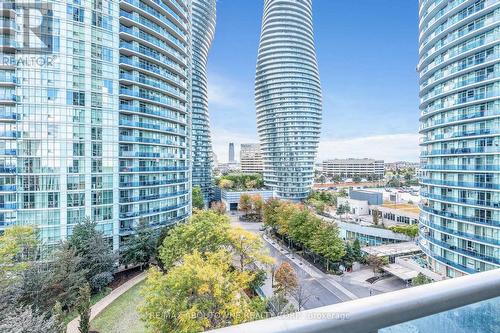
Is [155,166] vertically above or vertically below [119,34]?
below

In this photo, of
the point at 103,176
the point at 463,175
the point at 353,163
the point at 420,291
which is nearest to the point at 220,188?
the point at 103,176

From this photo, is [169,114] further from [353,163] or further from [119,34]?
[353,163]

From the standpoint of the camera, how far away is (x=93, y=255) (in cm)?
2209

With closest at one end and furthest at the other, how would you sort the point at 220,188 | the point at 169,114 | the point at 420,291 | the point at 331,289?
the point at 420,291 → the point at 331,289 → the point at 169,114 → the point at 220,188

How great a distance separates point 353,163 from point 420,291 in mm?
144724

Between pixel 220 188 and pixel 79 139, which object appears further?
pixel 220 188

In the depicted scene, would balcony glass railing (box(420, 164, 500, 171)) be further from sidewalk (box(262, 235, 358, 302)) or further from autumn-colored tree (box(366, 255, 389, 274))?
→ sidewalk (box(262, 235, 358, 302))

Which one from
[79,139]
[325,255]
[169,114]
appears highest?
[169,114]

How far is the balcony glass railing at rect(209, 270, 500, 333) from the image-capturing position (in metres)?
1.09

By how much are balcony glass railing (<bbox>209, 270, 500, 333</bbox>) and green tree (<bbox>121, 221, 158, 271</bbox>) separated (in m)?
28.1

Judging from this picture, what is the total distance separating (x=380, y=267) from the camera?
27.2 m

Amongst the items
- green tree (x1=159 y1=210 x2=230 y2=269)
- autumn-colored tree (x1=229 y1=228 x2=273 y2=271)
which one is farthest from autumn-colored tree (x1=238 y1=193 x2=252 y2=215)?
autumn-colored tree (x1=229 y1=228 x2=273 y2=271)

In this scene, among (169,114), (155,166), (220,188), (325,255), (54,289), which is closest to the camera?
(54,289)

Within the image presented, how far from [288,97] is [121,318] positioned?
63.3m
